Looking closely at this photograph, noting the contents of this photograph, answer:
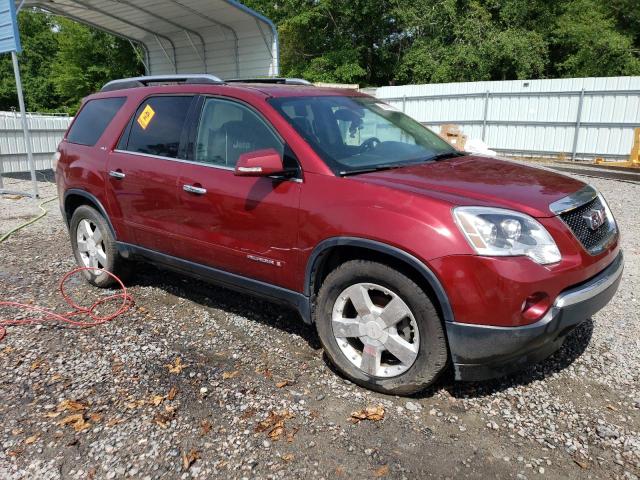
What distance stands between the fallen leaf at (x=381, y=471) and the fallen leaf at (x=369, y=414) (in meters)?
0.38

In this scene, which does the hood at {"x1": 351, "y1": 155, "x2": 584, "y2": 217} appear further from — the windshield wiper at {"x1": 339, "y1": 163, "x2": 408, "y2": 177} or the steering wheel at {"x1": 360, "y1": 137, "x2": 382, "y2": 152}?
the steering wheel at {"x1": 360, "y1": 137, "x2": 382, "y2": 152}

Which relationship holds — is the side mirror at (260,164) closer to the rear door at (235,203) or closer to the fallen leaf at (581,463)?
the rear door at (235,203)

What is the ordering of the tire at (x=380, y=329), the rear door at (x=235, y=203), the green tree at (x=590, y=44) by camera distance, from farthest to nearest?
1. the green tree at (x=590, y=44)
2. the rear door at (x=235, y=203)
3. the tire at (x=380, y=329)

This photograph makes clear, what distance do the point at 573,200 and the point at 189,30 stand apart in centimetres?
1566

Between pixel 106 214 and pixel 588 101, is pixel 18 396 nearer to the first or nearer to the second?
pixel 106 214

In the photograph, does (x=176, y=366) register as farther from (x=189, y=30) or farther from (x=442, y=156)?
(x=189, y=30)

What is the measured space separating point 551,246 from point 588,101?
15.2 m

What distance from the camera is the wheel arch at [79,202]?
4.70 metres

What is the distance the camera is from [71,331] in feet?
13.6

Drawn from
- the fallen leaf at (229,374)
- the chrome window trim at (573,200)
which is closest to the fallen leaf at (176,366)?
the fallen leaf at (229,374)

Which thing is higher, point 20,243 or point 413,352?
point 413,352

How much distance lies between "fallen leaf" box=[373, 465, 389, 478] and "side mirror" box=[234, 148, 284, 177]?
179 cm

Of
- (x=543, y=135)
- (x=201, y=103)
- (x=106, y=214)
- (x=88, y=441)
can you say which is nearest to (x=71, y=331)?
(x=106, y=214)

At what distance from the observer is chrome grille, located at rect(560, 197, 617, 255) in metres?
2.87
